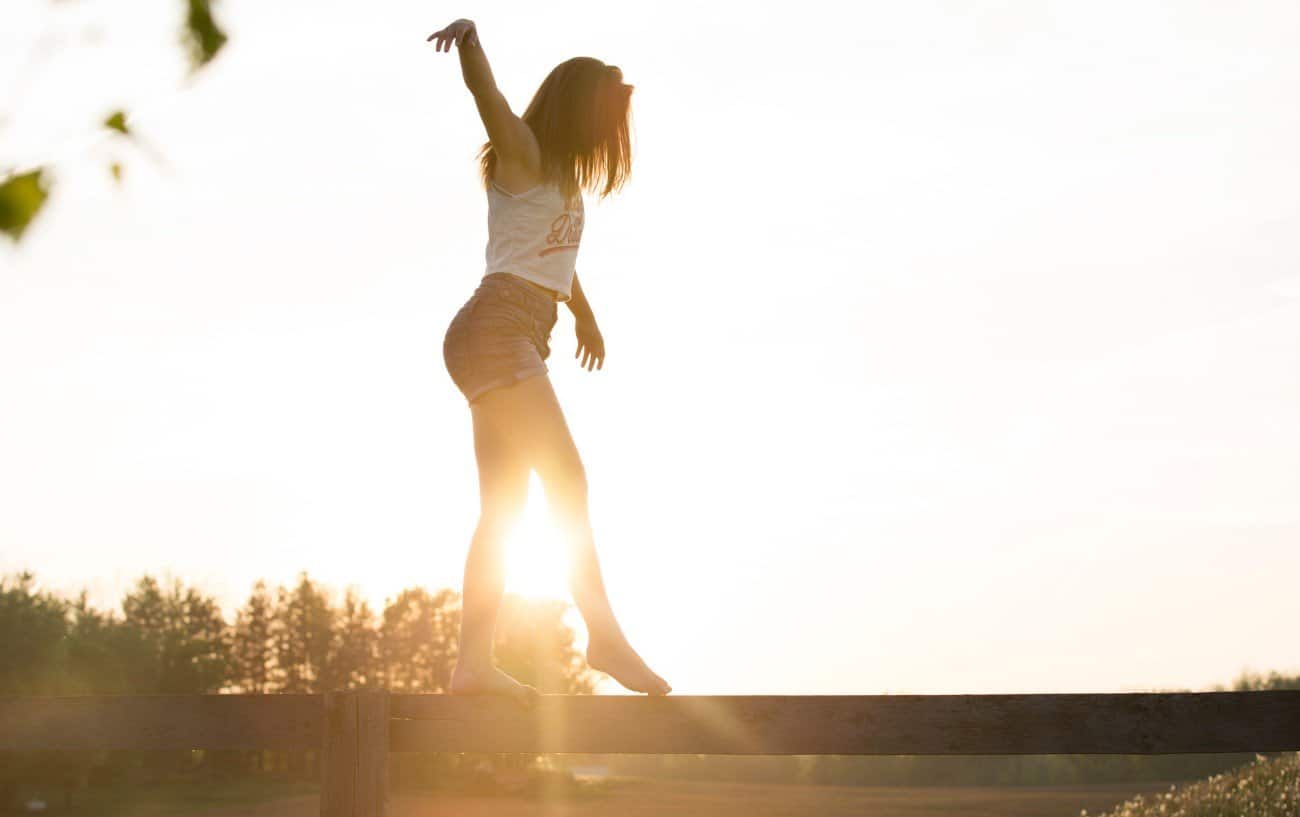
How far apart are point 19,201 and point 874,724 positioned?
4.02 meters

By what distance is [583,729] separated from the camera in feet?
17.1

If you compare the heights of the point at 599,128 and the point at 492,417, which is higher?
the point at 599,128

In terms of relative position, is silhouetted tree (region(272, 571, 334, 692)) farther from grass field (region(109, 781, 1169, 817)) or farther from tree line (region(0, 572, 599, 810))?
grass field (region(109, 781, 1169, 817))

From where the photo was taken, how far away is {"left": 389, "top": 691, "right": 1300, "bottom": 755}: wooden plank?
195 inches

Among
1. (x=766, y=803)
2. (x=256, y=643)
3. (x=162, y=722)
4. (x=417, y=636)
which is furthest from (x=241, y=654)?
(x=162, y=722)

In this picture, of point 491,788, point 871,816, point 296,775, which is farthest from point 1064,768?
point 296,775

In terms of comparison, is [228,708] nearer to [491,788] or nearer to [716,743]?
[716,743]

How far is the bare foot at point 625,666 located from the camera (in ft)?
17.3

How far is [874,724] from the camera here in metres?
5.03

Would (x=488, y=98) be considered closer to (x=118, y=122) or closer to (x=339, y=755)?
(x=339, y=755)

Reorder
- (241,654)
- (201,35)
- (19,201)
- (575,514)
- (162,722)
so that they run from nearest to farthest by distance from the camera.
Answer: (201,35) → (19,201) → (162,722) → (575,514) → (241,654)

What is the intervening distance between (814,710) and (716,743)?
0.43 m

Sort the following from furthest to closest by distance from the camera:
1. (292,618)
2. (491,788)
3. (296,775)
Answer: (292,618) → (296,775) → (491,788)

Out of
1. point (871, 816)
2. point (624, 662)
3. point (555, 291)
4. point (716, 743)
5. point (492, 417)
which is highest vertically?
point (555, 291)
